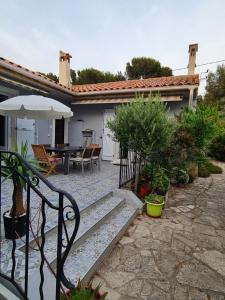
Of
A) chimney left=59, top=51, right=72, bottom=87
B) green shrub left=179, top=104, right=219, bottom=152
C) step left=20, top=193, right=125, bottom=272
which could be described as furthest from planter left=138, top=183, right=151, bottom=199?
chimney left=59, top=51, right=72, bottom=87

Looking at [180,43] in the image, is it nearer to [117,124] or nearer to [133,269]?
[117,124]

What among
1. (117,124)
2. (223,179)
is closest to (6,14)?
(117,124)

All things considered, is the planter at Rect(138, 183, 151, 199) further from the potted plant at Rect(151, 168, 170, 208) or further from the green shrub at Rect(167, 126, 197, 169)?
the green shrub at Rect(167, 126, 197, 169)

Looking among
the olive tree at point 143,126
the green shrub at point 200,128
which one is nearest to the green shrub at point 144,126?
the olive tree at point 143,126

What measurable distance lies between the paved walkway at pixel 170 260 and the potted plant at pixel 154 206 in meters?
0.14

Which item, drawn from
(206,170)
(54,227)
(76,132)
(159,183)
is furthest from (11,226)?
(206,170)

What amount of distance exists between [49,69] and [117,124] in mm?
20193

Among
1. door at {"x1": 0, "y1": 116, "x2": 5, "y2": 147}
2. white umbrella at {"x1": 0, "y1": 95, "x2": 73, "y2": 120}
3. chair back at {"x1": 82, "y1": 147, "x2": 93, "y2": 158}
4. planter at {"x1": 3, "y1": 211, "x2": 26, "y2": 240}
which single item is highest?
white umbrella at {"x1": 0, "y1": 95, "x2": 73, "y2": 120}

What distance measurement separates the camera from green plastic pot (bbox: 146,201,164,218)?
14.4ft

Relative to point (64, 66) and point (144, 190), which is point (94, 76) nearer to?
point (64, 66)

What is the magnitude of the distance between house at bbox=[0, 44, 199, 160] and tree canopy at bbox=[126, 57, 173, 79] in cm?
937

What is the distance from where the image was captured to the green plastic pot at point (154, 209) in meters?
4.39

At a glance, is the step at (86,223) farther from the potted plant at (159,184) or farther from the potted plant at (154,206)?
the potted plant at (159,184)

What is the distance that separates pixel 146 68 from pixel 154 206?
18511 millimetres
